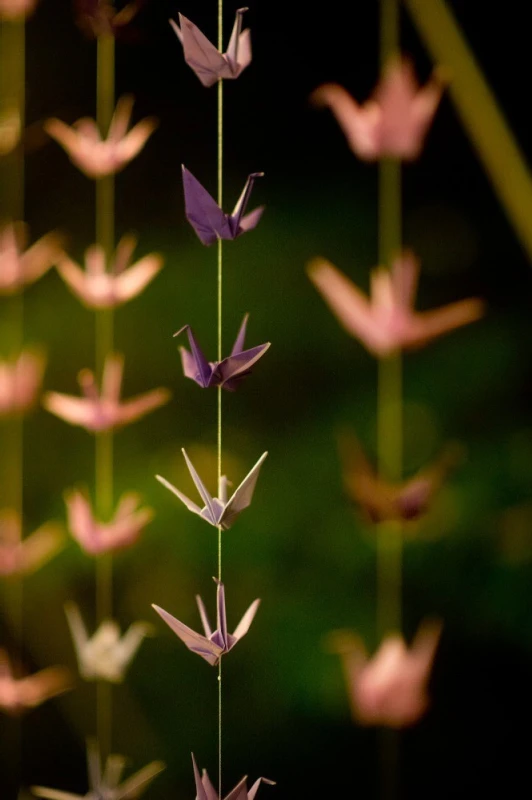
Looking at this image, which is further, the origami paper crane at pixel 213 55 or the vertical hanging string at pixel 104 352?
the vertical hanging string at pixel 104 352

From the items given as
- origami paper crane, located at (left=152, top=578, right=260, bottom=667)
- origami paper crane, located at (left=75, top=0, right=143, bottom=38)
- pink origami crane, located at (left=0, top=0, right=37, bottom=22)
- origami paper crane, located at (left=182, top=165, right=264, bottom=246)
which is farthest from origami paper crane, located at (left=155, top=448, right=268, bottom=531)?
pink origami crane, located at (left=0, top=0, right=37, bottom=22)

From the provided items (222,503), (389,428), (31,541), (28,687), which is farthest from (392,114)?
(28,687)

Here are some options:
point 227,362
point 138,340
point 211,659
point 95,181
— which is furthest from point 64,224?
point 211,659

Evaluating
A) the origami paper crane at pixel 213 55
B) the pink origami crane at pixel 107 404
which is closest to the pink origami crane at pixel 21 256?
the pink origami crane at pixel 107 404

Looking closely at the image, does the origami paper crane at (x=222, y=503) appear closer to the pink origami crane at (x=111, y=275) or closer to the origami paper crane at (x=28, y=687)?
the pink origami crane at (x=111, y=275)

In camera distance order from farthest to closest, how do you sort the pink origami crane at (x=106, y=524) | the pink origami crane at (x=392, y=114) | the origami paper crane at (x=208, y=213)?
the pink origami crane at (x=106, y=524) < the pink origami crane at (x=392, y=114) < the origami paper crane at (x=208, y=213)

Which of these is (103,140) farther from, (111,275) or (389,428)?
(389,428)
